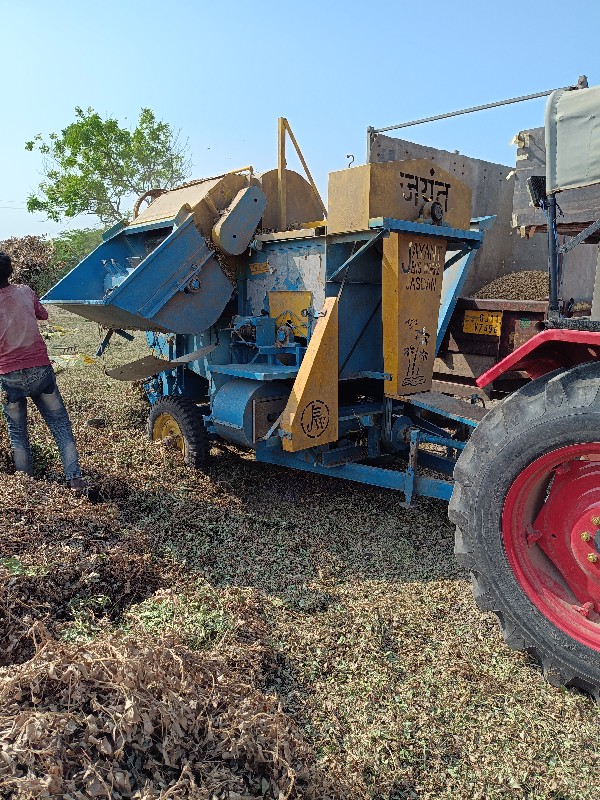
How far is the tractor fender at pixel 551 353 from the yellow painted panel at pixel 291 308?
193 centimetres

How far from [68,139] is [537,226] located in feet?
89.2

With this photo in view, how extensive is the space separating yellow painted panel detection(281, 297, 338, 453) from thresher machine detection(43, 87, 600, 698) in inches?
0.5

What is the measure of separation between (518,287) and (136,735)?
4985mm

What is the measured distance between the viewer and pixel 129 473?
458 centimetres

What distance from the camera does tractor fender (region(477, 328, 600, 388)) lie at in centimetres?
237

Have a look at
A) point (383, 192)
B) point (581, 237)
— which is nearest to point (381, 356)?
point (383, 192)

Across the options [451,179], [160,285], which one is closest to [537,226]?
[451,179]

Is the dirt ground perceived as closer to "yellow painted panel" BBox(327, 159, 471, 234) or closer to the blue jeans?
the blue jeans

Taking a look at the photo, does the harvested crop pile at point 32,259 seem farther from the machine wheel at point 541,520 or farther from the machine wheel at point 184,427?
the machine wheel at point 541,520

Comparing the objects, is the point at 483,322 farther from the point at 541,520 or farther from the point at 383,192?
the point at 541,520

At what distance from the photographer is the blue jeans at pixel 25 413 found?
13.8 feet

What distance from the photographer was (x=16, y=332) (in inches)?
163

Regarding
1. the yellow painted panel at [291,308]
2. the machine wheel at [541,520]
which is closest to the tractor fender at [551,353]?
the machine wheel at [541,520]

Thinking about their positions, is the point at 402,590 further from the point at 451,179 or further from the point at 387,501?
the point at 451,179
